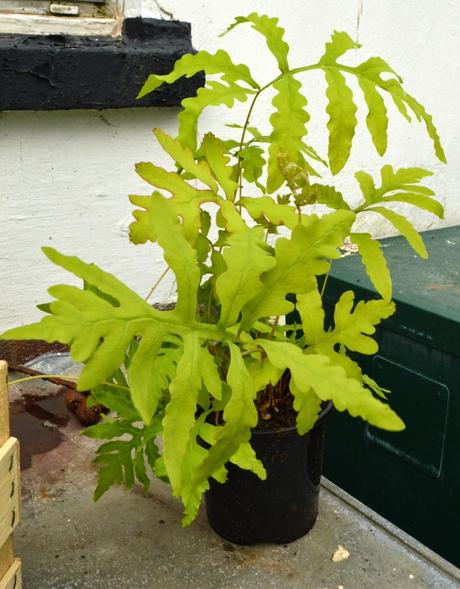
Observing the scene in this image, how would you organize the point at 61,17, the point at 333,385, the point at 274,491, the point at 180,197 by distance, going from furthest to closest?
the point at 61,17
the point at 274,491
the point at 180,197
the point at 333,385

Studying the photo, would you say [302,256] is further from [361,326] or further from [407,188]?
[407,188]

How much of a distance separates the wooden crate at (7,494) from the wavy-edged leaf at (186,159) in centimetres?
41

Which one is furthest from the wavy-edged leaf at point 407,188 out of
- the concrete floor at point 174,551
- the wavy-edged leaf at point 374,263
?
the concrete floor at point 174,551

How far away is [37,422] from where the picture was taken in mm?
1831

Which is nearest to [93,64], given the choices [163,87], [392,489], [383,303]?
[163,87]

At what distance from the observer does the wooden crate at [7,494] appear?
1.01 metres

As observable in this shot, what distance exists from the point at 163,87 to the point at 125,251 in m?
0.48

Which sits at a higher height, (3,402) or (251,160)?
(251,160)

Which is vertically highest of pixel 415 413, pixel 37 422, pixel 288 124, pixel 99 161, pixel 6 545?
pixel 288 124

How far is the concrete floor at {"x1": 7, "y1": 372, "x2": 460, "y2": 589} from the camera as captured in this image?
1281 millimetres

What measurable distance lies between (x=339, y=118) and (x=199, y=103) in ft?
0.75

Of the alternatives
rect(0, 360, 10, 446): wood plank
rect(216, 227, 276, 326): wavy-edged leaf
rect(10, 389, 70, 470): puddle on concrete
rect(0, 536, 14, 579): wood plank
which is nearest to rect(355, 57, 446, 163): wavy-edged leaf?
rect(216, 227, 276, 326): wavy-edged leaf

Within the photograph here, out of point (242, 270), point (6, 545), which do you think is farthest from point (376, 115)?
point (6, 545)

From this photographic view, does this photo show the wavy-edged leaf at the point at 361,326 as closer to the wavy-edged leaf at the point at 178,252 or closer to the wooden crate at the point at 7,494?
the wavy-edged leaf at the point at 178,252
